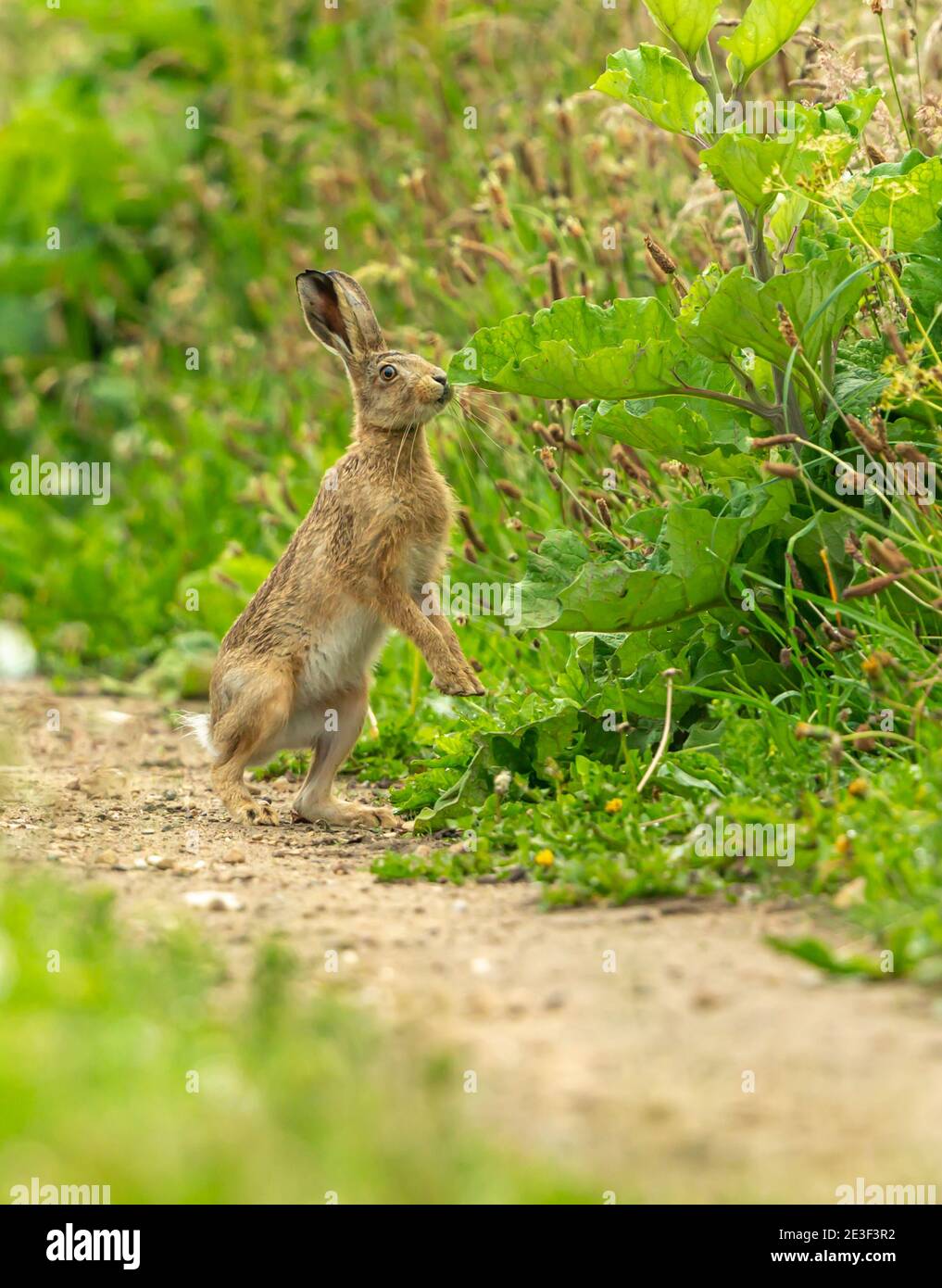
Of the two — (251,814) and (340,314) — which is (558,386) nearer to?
(340,314)

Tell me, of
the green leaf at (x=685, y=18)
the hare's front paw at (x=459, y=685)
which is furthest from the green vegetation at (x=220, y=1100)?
the green leaf at (x=685, y=18)

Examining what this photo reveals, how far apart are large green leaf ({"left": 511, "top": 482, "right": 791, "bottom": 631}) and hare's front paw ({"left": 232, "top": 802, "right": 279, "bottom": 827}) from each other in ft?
4.09

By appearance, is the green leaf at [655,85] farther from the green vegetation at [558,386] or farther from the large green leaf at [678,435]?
the large green leaf at [678,435]

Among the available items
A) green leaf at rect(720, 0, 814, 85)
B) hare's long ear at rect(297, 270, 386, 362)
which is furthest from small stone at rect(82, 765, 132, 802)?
green leaf at rect(720, 0, 814, 85)

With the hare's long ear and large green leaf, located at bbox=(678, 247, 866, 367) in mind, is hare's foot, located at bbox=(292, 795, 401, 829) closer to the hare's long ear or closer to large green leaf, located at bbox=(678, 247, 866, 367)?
the hare's long ear

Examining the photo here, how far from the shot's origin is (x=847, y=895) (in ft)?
11.3

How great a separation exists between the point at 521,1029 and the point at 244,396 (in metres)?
6.52

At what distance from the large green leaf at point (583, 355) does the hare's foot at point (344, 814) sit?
1402mm

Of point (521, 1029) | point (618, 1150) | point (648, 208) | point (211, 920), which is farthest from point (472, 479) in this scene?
point (618, 1150)

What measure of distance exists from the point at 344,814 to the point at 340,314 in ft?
5.35

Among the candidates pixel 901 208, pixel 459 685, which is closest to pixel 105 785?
pixel 459 685

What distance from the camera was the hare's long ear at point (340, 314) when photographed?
538 centimetres

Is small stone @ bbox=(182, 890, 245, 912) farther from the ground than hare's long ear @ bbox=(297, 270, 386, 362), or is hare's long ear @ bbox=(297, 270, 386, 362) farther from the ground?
hare's long ear @ bbox=(297, 270, 386, 362)

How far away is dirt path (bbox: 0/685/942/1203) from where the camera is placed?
8.37 ft
